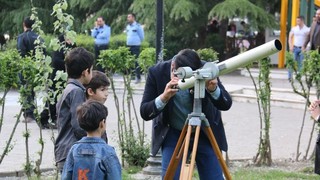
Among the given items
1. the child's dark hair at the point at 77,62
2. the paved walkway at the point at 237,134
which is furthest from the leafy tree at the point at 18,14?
the child's dark hair at the point at 77,62

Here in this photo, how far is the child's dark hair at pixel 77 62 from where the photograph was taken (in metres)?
5.64

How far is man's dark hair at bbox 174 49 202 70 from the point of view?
5711 millimetres

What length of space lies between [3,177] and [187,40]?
1824cm

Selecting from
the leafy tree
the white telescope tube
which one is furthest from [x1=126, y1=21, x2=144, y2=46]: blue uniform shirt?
the white telescope tube

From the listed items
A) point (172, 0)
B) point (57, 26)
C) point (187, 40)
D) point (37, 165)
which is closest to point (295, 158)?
point (37, 165)

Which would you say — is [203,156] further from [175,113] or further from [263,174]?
[263,174]

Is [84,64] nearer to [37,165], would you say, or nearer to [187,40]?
[37,165]

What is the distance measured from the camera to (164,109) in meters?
6.03

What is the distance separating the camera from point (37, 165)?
823 centimetres

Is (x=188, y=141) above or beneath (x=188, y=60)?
beneath

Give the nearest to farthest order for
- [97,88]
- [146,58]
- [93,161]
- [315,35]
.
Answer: [93,161] → [97,88] → [146,58] → [315,35]

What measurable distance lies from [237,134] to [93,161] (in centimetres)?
802

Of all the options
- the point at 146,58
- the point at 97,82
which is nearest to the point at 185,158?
the point at 97,82

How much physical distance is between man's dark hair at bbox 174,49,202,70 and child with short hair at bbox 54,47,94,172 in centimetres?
63
